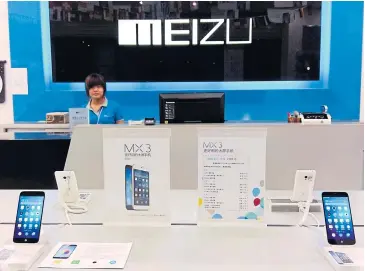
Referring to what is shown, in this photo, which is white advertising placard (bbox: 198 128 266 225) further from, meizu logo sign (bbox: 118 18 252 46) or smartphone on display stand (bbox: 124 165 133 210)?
meizu logo sign (bbox: 118 18 252 46)

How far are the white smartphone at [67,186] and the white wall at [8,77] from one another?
400 centimetres

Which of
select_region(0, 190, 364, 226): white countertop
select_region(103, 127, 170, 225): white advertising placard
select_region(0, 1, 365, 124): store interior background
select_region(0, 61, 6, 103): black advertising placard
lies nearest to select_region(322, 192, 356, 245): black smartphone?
select_region(0, 190, 364, 226): white countertop

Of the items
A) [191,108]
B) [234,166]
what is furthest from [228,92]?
[234,166]

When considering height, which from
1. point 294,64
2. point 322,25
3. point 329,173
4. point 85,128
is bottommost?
point 329,173

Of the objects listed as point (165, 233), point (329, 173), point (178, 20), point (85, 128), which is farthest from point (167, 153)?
point (178, 20)

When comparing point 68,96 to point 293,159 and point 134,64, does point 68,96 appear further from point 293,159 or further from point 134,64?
point 293,159

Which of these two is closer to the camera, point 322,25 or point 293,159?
point 293,159

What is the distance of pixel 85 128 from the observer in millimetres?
2678

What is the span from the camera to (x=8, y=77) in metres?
5.33

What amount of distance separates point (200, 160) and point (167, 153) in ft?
0.37

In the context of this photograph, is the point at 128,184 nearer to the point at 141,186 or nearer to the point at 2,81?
the point at 141,186

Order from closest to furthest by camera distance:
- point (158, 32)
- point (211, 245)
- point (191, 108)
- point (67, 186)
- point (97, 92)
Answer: point (211, 245), point (67, 186), point (191, 108), point (97, 92), point (158, 32)

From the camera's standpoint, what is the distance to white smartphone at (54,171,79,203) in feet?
5.39

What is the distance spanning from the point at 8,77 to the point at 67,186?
4.14 metres
